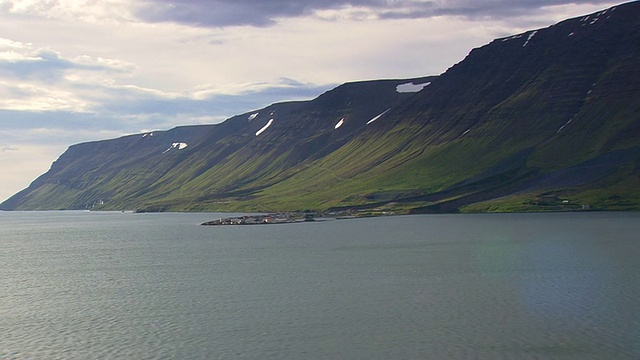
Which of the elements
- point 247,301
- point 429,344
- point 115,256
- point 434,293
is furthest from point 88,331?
point 115,256

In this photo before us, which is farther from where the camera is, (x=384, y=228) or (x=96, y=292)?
(x=384, y=228)

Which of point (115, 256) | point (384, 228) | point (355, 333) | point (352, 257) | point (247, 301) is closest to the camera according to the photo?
point (355, 333)

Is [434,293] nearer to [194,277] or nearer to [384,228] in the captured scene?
[194,277]

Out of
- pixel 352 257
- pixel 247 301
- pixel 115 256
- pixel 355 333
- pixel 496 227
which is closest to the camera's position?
pixel 355 333

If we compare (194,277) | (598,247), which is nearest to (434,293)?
(194,277)

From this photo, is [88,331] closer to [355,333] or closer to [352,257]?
[355,333]

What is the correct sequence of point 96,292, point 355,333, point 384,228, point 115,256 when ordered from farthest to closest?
point 384,228 < point 115,256 < point 96,292 < point 355,333
